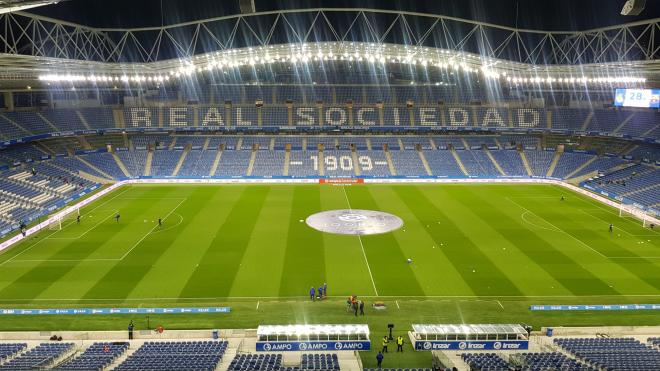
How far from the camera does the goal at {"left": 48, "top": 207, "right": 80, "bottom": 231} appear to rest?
4406 cm

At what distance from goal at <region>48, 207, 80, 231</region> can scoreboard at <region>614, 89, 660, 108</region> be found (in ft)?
202

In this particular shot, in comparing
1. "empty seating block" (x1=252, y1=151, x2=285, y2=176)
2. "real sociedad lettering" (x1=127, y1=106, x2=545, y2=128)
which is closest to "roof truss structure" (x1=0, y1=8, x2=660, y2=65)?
"real sociedad lettering" (x1=127, y1=106, x2=545, y2=128)

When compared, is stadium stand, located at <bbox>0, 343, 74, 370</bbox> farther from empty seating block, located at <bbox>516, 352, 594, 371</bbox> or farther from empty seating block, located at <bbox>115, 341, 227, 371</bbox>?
empty seating block, located at <bbox>516, 352, 594, 371</bbox>

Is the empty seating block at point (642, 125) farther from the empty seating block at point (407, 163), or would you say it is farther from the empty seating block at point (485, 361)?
the empty seating block at point (485, 361)

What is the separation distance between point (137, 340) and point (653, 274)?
109ft

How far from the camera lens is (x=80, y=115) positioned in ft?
231

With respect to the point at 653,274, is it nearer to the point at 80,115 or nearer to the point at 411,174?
the point at 411,174

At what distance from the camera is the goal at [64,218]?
4406cm

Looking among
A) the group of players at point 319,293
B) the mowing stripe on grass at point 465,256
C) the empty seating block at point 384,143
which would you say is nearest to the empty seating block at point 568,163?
the empty seating block at point 384,143

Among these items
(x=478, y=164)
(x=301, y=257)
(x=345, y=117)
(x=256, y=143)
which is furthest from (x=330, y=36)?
(x=301, y=257)

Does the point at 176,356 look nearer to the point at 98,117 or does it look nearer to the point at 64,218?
the point at 64,218

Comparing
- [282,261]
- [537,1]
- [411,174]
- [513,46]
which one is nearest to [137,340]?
[282,261]

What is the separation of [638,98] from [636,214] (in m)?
16.0

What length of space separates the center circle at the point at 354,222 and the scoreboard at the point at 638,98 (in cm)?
3239
